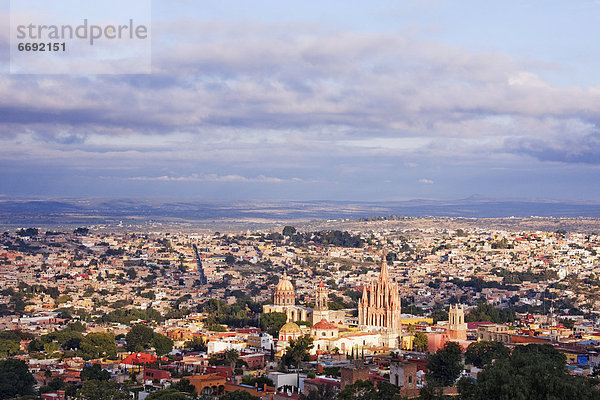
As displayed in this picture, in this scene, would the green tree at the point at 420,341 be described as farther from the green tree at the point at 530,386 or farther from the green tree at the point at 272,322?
the green tree at the point at 530,386

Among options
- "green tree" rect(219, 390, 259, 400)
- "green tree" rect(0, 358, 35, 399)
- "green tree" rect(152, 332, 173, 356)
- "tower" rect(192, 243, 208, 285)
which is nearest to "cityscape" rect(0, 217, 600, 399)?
"green tree" rect(152, 332, 173, 356)

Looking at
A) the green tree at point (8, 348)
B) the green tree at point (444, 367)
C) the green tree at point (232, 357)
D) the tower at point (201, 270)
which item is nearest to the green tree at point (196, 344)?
the green tree at point (232, 357)

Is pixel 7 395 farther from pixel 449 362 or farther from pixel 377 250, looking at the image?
pixel 377 250

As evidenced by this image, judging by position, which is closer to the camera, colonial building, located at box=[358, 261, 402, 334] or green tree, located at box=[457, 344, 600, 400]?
green tree, located at box=[457, 344, 600, 400]

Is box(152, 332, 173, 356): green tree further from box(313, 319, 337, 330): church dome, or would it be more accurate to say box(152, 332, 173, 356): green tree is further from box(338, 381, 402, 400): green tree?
box(338, 381, 402, 400): green tree

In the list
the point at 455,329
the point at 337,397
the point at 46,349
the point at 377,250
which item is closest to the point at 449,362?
the point at 337,397
